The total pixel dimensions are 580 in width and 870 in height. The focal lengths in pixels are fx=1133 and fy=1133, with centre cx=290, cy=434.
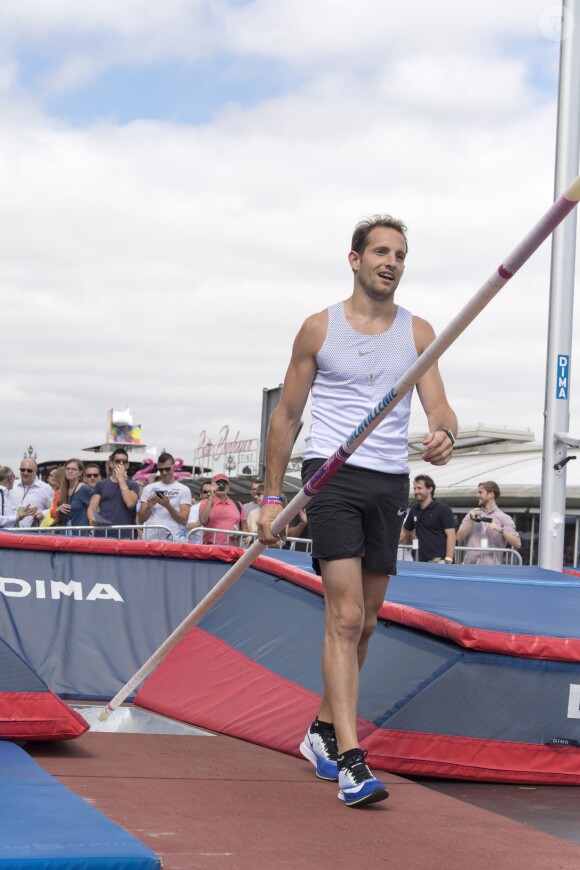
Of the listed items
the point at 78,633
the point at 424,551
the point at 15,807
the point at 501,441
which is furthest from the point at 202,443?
the point at 15,807

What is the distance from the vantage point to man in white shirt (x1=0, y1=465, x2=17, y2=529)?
37.0 ft

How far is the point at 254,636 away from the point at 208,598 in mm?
1446

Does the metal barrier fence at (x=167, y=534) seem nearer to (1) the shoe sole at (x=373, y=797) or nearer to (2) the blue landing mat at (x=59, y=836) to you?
(1) the shoe sole at (x=373, y=797)

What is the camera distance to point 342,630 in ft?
13.3

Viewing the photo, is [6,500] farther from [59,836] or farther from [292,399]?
[59,836]

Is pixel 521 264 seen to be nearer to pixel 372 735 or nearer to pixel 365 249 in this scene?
pixel 365 249

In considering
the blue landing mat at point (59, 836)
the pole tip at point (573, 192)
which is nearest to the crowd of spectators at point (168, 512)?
the blue landing mat at point (59, 836)

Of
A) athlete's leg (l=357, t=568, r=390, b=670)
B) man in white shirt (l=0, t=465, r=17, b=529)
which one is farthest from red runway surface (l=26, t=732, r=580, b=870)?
man in white shirt (l=0, t=465, r=17, b=529)

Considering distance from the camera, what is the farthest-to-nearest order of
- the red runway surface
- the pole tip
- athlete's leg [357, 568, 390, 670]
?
athlete's leg [357, 568, 390, 670] → the red runway surface → the pole tip

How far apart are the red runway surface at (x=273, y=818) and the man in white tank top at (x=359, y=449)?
0.96ft

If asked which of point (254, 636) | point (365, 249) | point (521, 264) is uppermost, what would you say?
point (365, 249)

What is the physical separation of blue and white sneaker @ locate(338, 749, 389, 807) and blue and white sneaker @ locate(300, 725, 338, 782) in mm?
312

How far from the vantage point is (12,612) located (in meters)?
6.41

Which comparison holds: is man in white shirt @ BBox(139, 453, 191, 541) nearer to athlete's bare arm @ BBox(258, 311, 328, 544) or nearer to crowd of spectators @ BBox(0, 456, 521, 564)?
crowd of spectators @ BBox(0, 456, 521, 564)
